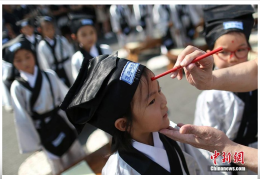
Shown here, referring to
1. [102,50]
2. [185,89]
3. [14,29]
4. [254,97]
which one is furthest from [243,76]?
[14,29]

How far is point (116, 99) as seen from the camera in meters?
1.04

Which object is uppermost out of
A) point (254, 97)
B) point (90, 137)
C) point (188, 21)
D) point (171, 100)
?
A: point (188, 21)

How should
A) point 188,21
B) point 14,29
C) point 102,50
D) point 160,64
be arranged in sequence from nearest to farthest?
point 102,50
point 160,64
point 188,21
point 14,29

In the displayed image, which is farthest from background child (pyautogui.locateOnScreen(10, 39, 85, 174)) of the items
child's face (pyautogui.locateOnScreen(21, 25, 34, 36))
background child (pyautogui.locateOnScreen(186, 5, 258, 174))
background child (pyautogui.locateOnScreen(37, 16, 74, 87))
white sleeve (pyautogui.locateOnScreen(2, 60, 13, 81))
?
child's face (pyautogui.locateOnScreen(21, 25, 34, 36))

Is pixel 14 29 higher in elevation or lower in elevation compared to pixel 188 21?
higher

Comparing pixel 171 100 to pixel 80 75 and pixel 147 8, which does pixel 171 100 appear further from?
pixel 147 8

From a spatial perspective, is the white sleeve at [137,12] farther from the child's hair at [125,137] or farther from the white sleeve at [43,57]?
the child's hair at [125,137]

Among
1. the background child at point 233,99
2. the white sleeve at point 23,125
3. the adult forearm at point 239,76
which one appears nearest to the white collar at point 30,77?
the white sleeve at point 23,125

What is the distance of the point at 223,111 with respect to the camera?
1780 millimetres

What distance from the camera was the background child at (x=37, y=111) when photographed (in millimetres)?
2336

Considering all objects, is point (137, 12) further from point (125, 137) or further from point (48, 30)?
point (125, 137)

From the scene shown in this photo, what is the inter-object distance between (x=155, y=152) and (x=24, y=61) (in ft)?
6.05

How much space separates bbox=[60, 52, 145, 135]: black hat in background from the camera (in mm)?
1031

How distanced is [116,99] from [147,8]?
22.3ft
